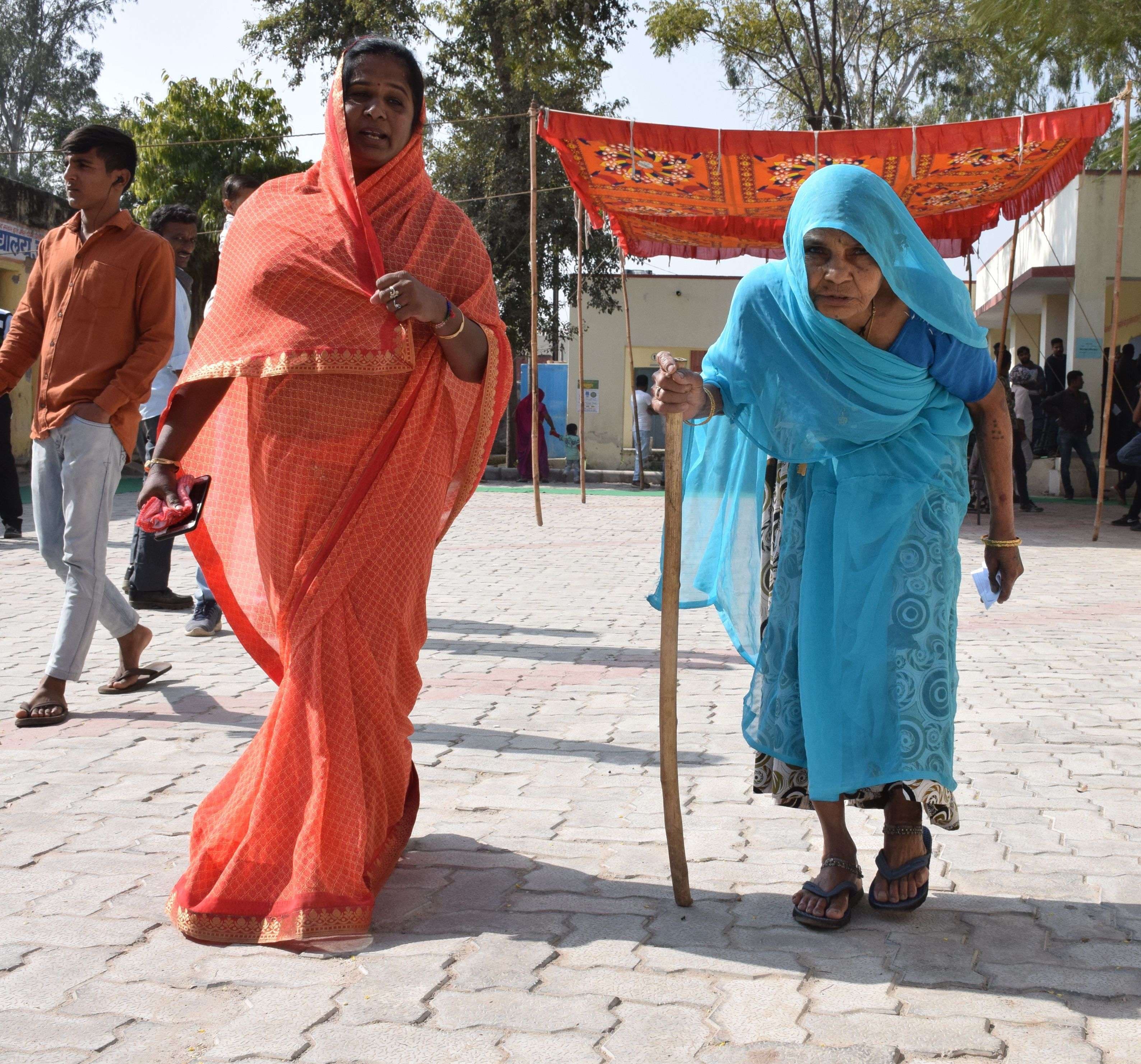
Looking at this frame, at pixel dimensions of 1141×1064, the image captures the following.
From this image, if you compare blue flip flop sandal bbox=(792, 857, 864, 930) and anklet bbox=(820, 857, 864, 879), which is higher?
anklet bbox=(820, 857, 864, 879)

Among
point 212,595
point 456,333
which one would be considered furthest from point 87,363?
point 456,333

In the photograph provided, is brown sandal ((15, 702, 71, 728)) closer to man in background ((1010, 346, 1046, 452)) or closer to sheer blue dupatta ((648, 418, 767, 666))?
sheer blue dupatta ((648, 418, 767, 666))

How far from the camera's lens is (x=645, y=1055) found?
230 cm

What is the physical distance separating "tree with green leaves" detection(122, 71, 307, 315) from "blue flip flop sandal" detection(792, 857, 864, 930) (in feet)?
70.5

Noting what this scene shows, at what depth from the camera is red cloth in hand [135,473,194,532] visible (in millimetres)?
3078

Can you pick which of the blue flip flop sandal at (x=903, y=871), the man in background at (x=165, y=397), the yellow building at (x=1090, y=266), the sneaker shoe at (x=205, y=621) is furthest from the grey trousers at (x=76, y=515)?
the yellow building at (x=1090, y=266)

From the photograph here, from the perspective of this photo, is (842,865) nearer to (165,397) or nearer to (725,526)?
(725,526)

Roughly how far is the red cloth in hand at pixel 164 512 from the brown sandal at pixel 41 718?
1967 mm

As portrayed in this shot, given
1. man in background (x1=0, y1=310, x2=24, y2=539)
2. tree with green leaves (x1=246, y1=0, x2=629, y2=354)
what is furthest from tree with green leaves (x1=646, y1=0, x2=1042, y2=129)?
man in background (x1=0, y1=310, x2=24, y2=539)

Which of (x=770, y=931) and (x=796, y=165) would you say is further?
(x=796, y=165)

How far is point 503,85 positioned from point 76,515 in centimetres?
2014

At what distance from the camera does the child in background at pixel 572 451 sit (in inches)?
882

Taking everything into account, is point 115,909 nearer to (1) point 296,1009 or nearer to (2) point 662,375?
(1) point 296,1009

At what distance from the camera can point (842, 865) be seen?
3035mm
